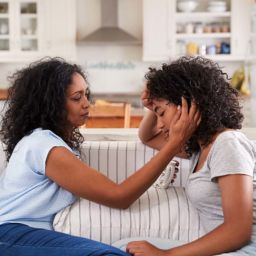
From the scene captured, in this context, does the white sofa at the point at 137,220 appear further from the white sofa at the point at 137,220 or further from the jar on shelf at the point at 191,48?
the jar on shelf at the point at 191,48

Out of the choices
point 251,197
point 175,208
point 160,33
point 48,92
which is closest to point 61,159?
point 48,92

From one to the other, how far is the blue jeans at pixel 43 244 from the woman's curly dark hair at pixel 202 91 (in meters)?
0.42

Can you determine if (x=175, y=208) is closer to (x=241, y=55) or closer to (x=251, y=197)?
(x=251, y=197)

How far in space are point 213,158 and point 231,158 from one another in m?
0.06

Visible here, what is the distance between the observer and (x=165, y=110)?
1499 millimetres

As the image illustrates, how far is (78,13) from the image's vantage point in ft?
19.4

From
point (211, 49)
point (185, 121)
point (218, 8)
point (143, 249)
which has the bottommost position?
point (143, 249)

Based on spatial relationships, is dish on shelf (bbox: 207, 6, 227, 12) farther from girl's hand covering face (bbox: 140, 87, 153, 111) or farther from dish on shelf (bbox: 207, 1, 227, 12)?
girl's hand covering face (bbox: 140, 87, 153, 111)

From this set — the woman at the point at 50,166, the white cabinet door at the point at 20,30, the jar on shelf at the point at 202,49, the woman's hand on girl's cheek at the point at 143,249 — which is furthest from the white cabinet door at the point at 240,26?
the woman's hand on girl's cheek at the point at 143,249

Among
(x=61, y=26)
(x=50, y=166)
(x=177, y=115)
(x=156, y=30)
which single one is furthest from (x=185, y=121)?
(x=61, y=26)

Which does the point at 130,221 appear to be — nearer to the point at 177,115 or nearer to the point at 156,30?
the point at 177,115

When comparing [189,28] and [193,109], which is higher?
[189,28]

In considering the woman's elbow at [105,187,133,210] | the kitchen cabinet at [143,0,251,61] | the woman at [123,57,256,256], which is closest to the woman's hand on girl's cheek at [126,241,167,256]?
the woman at [123,57,256,256]

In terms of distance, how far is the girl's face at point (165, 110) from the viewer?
1480mm
